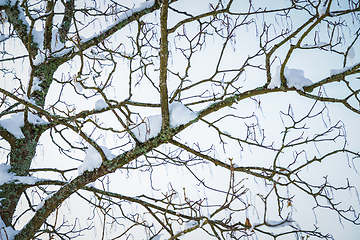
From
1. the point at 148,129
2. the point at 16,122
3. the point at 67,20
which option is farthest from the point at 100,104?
the point at 67,20

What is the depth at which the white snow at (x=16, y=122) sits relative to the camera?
3.59m

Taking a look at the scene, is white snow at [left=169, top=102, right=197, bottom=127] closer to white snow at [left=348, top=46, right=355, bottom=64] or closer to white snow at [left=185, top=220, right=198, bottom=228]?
white snow at [left=185, top=220, right=198, bottom=228]

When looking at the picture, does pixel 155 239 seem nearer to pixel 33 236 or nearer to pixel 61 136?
pixel 33 236

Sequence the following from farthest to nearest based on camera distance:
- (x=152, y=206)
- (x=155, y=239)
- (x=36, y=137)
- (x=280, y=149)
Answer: (x=36, y=137) < (x=152, y=206) < (x=280, y=149) < (x=155, y=239)

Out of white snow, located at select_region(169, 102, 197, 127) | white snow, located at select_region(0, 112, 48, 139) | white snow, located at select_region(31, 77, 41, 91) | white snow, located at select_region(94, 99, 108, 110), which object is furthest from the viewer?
white snow, located at select_region(31, 77, 41, 91)

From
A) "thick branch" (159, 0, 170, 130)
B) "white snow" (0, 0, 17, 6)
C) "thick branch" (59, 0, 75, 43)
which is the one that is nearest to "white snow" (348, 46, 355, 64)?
"thick branch" (159, 0, 170, 130)

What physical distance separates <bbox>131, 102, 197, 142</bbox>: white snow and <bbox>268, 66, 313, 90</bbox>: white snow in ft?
2.24

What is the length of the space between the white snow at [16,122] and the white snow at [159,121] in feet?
6.07

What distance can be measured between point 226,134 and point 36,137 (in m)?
2.38

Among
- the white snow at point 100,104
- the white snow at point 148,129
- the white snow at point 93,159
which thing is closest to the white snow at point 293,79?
the white snow at point 148,129

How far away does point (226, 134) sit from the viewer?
10.8ft

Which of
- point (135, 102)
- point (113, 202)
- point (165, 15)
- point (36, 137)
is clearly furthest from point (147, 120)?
point (36, 137)

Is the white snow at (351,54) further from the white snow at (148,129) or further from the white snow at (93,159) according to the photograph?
the white snow at (93,159)

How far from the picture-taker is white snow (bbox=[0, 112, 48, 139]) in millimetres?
3590
